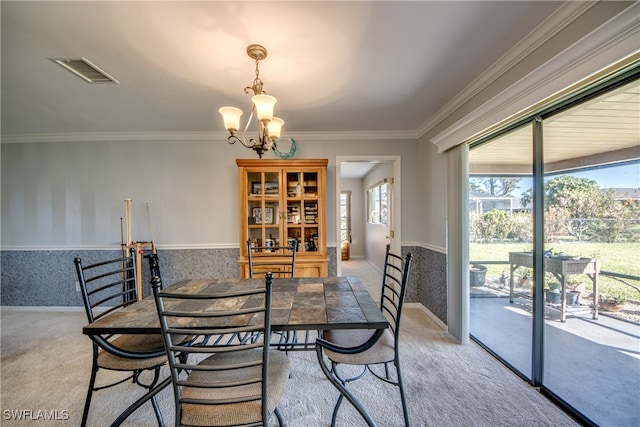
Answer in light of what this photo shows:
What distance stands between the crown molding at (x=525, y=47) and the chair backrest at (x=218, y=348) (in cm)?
204

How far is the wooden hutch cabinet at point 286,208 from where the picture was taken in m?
3.04

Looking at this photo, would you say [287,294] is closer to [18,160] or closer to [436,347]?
[436,347]

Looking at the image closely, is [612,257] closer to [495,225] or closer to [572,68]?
[495,225]

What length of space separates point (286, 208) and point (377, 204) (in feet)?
11.0

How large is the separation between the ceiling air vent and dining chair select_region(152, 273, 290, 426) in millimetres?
1907

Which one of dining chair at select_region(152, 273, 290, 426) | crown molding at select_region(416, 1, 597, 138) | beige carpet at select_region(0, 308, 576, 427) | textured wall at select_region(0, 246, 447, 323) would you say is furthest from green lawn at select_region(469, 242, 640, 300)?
dining chair at select_region(152, 273, 290, 426)

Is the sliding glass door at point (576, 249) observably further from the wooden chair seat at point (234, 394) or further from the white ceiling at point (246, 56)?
the wooden chair seat at point (234, 394)

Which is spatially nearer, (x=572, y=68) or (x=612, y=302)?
(x=572, y=68)

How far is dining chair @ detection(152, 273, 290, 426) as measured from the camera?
950 mm

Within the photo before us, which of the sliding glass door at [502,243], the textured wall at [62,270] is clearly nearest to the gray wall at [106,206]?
the textured wall at [62,270]

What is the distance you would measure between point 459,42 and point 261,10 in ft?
4.12

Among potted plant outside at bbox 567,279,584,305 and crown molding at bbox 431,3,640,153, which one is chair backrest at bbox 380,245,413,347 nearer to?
potted plant outside at bbox 567,279,584,305

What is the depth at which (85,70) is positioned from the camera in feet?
6.35

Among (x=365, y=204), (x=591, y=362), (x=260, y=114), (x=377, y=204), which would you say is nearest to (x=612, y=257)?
(x=591, y=362)
